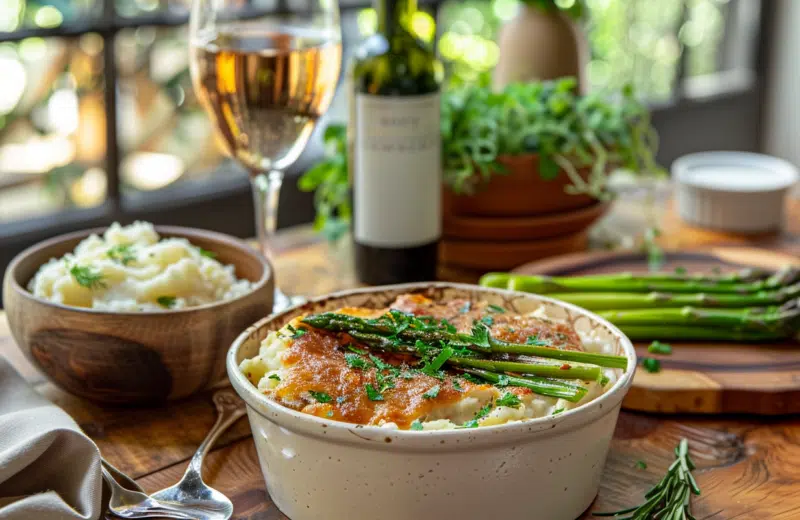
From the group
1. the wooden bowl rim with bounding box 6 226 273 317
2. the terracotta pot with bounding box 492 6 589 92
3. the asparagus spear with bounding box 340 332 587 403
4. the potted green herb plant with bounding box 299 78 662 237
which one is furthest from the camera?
the terracotta pot with bounding box 492 6 589 92

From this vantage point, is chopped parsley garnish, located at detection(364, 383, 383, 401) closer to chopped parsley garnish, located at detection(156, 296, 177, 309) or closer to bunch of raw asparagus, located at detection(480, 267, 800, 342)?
chopped parsley garnish, located at detection(156, 296, 177, 309)

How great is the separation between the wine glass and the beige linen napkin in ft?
1.63

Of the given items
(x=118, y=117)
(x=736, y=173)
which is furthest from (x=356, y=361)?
(x=118, y=117)

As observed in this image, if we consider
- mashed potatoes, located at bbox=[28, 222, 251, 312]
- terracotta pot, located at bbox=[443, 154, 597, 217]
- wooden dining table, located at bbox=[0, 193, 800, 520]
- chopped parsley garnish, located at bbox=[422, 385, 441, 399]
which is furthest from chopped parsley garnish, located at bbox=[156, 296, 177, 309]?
terracotta pot, located at bbox=[443, 154, 597, 217]

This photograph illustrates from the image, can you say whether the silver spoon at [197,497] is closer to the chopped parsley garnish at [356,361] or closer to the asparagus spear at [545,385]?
the chopped parsley garnish at [356,361]

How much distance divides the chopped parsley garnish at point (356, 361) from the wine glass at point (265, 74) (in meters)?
0.41

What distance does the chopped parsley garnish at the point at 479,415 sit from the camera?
38.0 inches

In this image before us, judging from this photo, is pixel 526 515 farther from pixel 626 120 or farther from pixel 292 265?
pixel 626 120

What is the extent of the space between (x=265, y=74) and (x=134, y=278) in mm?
396

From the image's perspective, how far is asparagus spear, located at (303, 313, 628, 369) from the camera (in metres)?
1.08

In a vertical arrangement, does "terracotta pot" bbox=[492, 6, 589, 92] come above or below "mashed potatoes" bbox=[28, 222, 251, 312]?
above

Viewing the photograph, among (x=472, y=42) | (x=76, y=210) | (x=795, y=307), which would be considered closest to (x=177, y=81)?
(x=76, y=210)

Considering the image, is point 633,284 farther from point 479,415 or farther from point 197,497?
point 197,497

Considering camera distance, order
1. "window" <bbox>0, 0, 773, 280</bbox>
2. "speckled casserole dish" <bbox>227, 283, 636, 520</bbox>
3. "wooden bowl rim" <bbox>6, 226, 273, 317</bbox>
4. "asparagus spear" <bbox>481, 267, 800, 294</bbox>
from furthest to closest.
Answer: "window" <bbox>0, 0, 773, 280</bbox>, "asparagus spear" <bbox>481, 267, 800, 294</bbox>, "wooden bowl rim" <bbox>6, 226, 273, 317</bbox>, "speckled casserole dish" <bbox>227, 283, 636, 520</bbox>
